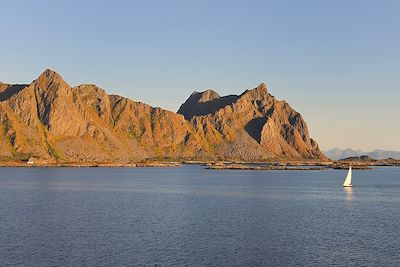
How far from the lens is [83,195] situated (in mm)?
135875

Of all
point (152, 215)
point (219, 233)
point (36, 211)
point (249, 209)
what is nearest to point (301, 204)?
point (249, 209)

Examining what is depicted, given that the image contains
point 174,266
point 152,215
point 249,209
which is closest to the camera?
point 174,266

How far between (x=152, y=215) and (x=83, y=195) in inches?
1929

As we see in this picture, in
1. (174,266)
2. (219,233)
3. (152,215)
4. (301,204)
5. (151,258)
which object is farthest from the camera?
(301,204)

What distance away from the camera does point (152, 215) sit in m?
92.2

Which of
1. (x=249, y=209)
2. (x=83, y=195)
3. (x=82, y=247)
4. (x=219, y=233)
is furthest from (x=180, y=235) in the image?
(x=83, y=195)

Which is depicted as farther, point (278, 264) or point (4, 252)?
point (4, 252)

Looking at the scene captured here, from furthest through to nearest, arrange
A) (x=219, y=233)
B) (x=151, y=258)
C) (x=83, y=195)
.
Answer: (x=83, y=195)
(x=219, y=233)
(x=151, y=258)

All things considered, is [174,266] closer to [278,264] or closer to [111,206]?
[278,264]

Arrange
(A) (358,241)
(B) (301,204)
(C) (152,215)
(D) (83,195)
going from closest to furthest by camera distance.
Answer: (A) (358,241), (C) (152,215), (B) (301,204), (D) (83,195)

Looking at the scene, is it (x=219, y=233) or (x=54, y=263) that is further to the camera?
(x=219, y=233)

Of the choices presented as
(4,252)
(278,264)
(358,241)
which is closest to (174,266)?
(278,264)

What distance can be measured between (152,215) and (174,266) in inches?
1574

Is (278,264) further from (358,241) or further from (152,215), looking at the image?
(152,215)
